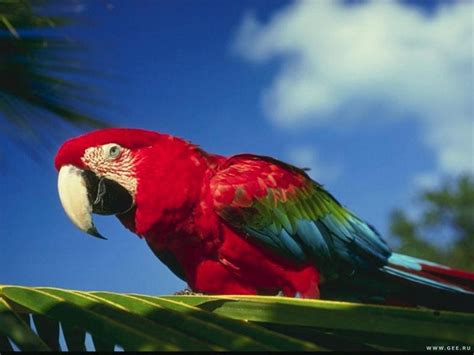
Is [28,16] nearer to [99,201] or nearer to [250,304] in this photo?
[99,201]

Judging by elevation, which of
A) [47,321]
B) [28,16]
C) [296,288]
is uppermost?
[28,16]

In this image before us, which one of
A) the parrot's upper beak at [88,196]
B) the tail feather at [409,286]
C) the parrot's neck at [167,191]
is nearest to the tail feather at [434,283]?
the tail feather at [409,286]

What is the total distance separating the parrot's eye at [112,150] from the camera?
3.15 feet

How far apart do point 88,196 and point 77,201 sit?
20mm

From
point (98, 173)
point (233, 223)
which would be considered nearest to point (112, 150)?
point (98, 173)

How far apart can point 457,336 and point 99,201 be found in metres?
0.59

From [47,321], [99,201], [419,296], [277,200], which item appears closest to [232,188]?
[277,200]

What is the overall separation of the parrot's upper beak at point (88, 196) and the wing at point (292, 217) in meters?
0.14

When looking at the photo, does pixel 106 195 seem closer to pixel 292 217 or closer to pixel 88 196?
pixel 88 196

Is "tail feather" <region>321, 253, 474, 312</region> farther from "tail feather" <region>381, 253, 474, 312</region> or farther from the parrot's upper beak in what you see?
the parrot's upper beak

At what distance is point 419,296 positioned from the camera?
1.01 m

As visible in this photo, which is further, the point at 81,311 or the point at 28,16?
the point at 28,16

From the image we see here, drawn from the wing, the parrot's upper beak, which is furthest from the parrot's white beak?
the wing

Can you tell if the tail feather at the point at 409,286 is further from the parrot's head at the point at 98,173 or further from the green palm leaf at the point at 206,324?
the green palm leaf at the point at 206,324
